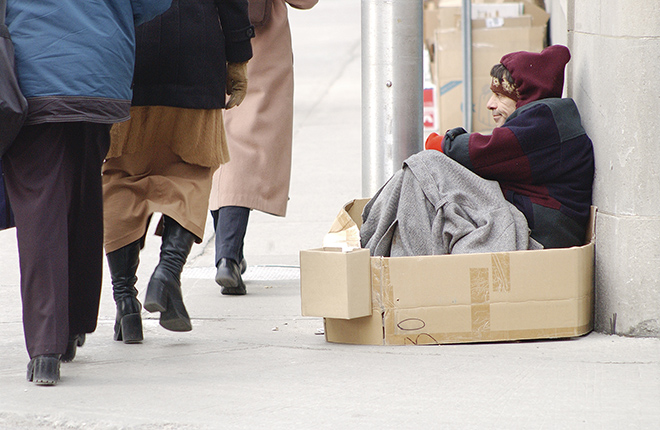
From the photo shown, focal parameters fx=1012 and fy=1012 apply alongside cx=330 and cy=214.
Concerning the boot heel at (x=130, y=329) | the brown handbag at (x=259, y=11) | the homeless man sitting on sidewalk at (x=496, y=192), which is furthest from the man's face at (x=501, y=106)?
the boot heel at (x=130, y=329)

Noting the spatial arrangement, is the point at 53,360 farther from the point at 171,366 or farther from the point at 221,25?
the point at 221,25

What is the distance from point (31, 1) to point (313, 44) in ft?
49.2

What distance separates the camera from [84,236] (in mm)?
3203

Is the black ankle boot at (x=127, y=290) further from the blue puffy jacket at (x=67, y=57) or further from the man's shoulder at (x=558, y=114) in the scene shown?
the man's shoulder at (x=558, y=114)

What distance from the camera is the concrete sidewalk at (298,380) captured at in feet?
8.92

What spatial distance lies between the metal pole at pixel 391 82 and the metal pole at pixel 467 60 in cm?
359

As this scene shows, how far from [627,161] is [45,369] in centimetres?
202

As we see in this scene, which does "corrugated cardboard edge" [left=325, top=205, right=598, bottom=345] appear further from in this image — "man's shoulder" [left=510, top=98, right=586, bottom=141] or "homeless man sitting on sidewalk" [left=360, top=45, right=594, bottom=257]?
"man's shoulder" [left=510, top=98, right=586, bottom=141]

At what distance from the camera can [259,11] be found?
4.59 meters

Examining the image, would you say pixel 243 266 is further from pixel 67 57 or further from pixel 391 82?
pixel 67 57

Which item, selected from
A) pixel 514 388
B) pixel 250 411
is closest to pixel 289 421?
pixel 250 411

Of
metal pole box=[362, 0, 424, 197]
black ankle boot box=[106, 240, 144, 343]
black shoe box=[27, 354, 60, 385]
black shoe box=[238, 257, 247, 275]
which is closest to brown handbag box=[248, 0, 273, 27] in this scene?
metal pole box=[362, 0, 424, 197]

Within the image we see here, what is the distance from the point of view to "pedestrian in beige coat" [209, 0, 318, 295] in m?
4.68

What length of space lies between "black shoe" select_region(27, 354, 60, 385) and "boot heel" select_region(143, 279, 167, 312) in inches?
16.6
